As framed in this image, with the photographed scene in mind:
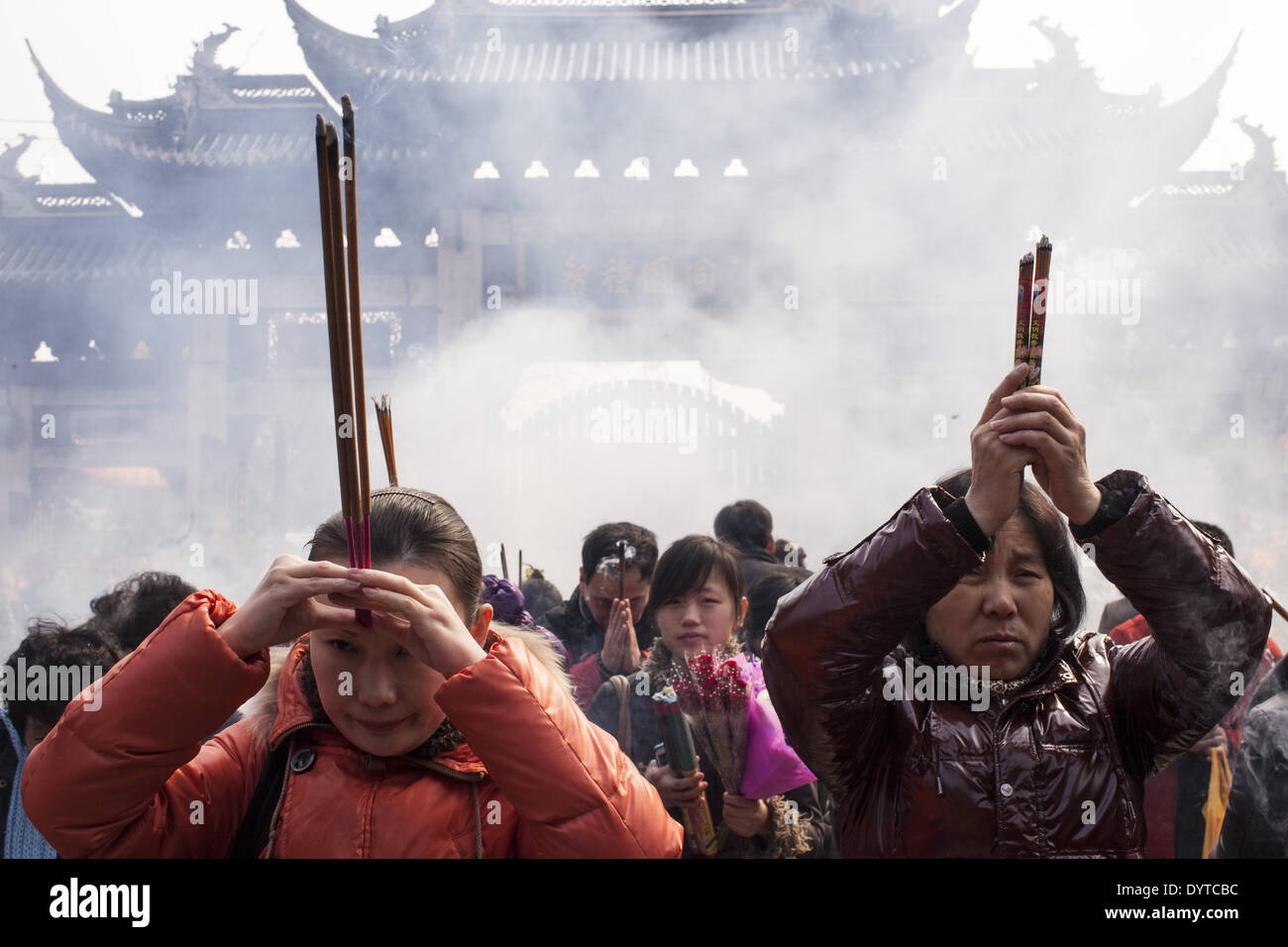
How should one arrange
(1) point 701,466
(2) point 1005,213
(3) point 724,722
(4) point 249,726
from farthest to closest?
(1) point 701,466, (2) point 1005,213, (3) point 724,722, (4) point 249,726

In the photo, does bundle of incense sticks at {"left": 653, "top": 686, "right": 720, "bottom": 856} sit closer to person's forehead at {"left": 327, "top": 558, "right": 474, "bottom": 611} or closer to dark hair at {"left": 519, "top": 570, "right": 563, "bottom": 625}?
person's forehead at {"left": 327, "top": 558, "right": 474, "bottom": 611}

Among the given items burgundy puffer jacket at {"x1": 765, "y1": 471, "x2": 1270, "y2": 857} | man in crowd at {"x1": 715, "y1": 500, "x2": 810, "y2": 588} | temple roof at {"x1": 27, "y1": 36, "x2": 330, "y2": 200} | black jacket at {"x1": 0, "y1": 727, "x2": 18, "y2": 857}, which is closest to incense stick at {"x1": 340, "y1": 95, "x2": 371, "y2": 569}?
burgundy puffer jacket at {"x1": 765, "y1": 471, "x2": 1270, "y2": 857}

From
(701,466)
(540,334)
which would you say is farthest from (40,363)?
(701,466)

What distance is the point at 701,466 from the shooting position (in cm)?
995

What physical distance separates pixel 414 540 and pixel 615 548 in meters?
2.10

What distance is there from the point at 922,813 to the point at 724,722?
0.74 meters

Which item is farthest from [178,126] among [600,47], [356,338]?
[356,338]

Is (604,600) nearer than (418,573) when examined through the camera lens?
No

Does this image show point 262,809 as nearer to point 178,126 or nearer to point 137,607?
point 137,607

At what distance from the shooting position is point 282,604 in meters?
1.15

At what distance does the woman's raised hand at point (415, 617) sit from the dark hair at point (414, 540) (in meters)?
0.14

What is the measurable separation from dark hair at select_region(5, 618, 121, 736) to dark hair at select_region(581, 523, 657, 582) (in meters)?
1.58
